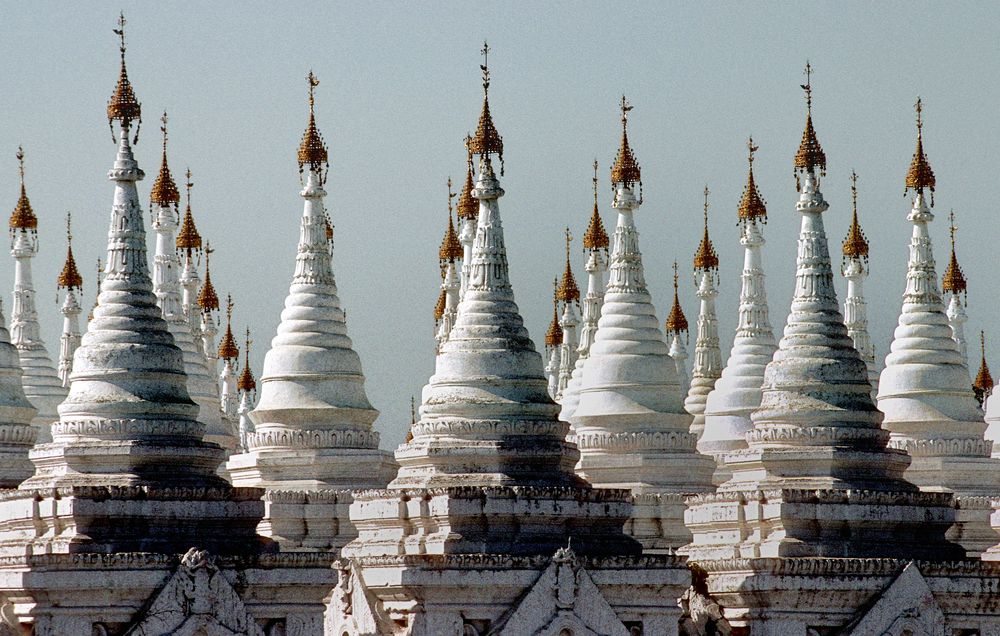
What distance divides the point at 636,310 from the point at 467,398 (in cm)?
881

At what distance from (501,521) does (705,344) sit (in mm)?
20061

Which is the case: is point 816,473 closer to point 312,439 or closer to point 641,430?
point 641,430

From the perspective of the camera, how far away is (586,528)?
4766 cm

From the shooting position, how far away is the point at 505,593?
46.2m

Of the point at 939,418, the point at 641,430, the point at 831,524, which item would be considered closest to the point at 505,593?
the point at 831,524

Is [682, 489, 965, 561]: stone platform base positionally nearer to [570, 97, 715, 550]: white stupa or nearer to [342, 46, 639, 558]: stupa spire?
[342, 46, 639, 558]: stupa spire

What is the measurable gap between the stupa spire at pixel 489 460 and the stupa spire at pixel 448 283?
14.2m

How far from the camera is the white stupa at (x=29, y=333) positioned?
59.0m

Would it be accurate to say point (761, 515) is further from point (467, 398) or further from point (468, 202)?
point (468, 202)

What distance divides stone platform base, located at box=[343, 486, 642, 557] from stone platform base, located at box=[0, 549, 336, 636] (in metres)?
3.23

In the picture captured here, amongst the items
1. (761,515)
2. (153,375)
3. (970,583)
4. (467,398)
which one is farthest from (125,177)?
(970,583)

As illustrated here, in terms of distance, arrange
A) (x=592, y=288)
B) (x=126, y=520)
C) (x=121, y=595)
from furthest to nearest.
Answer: (x=592, y=288)
(x=126, y=520)
(x=121, y=595)

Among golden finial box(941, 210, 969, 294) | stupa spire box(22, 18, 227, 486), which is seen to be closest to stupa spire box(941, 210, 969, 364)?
golden finial box(941, 210, 969, 294)

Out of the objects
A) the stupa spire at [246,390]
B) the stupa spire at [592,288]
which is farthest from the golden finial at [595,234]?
the stupa spire at [246,390]
